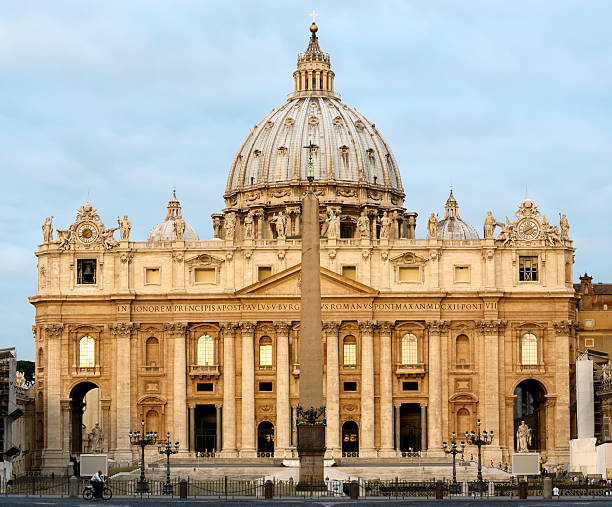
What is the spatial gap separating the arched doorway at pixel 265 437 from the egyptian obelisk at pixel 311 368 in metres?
53.2

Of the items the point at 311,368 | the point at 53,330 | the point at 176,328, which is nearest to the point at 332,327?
the point at 176,328

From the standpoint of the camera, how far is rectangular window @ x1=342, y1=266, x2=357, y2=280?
443ft

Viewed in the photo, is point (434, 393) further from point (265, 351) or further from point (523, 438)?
point (265, 351)

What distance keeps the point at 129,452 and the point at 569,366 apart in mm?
33104

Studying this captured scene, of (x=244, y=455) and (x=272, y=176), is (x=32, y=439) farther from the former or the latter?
(x=272, y=176)

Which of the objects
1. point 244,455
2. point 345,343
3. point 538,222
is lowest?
point 244,455

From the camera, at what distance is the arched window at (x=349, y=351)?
5320 inches

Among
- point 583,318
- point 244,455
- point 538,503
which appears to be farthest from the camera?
point 583,318

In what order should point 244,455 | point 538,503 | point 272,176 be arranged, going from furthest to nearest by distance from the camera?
1. point 272,176
2. point 244,455
3. point 538,503

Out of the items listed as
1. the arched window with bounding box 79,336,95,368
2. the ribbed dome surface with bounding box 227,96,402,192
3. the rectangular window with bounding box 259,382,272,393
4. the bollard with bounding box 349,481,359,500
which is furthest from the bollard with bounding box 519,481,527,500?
the ribbed dome surface with bounding box 227,96,402,192

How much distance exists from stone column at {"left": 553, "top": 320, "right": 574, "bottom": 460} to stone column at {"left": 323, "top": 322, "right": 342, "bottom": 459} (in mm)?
16126

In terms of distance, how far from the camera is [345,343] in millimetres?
135250

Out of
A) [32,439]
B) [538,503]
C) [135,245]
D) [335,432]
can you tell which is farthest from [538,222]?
[538,503]

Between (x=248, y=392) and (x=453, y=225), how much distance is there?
43989 millimetres
